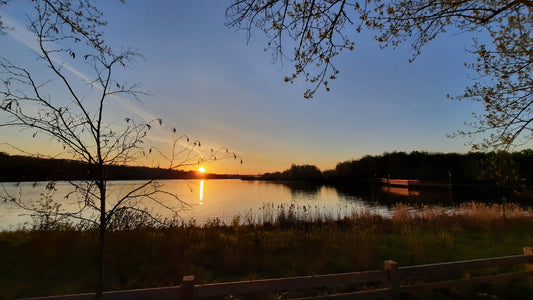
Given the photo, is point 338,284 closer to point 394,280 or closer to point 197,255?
point 394,280

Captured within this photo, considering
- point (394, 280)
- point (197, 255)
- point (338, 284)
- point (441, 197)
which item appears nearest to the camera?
point (338, 284)

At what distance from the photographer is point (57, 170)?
3.66m

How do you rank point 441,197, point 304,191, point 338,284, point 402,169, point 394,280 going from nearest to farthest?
point 338,284 < point 394,280 < point 441,197 < point 304,191 < point 402,169

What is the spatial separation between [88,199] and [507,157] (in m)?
8.15

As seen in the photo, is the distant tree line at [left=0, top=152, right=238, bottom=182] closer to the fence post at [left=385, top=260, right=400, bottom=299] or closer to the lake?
the lake

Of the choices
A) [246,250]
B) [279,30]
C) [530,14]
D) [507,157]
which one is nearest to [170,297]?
[279,30]

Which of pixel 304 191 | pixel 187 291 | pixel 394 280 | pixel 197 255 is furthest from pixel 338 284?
pixel 304 191

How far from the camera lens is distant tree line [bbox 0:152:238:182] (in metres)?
3.64

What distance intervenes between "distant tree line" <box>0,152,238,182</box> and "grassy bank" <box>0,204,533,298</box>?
10.3 feet

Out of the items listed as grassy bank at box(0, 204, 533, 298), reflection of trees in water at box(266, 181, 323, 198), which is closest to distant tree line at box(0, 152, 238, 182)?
grassy bank at box(0, 204, 533, 298)

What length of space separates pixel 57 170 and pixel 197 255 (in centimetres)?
539

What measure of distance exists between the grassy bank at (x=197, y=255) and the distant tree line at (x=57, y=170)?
3137mm

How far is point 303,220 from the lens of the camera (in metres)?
15.6

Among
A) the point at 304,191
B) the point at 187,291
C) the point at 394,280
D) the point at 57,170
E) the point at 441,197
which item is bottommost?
the point at 441,197
